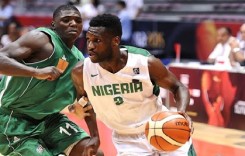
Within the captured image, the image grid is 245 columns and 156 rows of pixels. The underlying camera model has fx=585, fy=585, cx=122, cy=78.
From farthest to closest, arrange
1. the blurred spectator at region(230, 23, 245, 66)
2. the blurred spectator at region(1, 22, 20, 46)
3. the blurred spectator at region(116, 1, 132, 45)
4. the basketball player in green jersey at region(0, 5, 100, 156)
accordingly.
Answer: the blurred spectator at region(1, 22, 20, 46)
the blurred spectator at region(116, 1, 132, 45)
the blurred spectator at region(230, 23, 245, 66)
the basketball player in green jersey at region(0, 5, 100, 156)

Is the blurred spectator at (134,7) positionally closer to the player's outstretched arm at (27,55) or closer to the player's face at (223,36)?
the player's face at (223,36)

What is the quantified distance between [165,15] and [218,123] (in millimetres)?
6827

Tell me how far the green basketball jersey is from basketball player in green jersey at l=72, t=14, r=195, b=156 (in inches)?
21.5

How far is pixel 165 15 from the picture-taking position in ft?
51.7

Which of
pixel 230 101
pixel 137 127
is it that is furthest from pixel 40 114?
pixel 230 101

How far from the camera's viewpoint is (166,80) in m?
4.29

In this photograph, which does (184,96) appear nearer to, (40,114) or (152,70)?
(152,70)

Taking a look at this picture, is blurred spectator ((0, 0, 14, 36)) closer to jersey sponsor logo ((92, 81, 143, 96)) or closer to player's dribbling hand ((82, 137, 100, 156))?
player's dribbling hand ((82, 137, 100, 156))

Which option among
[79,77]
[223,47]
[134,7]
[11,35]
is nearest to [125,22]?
[134,7]

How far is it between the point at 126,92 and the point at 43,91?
0.91m

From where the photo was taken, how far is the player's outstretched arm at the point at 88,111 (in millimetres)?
4512

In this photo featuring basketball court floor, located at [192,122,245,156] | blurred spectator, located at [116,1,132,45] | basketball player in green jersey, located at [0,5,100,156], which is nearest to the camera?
basketball player in green jersey, located at [0,5,100,156]

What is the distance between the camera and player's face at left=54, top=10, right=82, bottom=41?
4930mm

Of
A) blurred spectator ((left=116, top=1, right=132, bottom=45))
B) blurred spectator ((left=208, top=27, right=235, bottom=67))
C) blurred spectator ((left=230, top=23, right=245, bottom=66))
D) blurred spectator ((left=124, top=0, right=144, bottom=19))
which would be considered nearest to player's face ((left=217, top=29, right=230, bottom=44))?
blurred spectator ((left=208, top=27, right=235, bottom=67))
